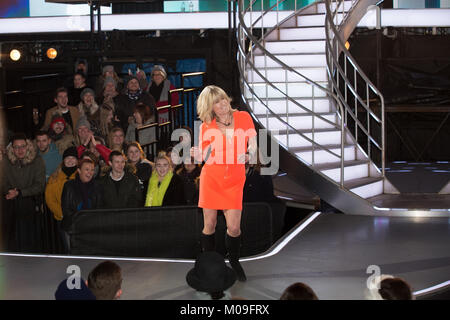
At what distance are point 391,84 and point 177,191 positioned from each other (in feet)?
20.6

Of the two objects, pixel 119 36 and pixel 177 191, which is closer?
pixel 177 191

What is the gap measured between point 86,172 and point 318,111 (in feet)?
11.7

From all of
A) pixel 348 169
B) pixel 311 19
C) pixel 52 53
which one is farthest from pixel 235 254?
pixel 52 53

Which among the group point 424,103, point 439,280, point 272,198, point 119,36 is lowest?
point 439,280

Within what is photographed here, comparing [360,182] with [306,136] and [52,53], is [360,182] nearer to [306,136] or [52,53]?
[306,136]

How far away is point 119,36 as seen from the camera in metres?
11.5

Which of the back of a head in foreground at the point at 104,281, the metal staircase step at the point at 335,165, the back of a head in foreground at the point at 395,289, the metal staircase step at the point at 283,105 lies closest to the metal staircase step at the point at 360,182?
the metal staircase step at the point at 335,165

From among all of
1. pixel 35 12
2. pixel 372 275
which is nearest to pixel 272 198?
pixel 372 275

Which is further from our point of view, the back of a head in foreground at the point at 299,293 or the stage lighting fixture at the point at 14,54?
the stage lighting fixture at the point at 14,54

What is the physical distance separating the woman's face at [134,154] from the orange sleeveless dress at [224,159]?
2.11 m

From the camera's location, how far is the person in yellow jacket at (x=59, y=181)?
23.7 feet

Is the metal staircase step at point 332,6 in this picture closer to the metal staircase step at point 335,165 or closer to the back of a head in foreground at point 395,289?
the metal staircase step at point 335,165

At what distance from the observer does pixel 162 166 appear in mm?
7023
